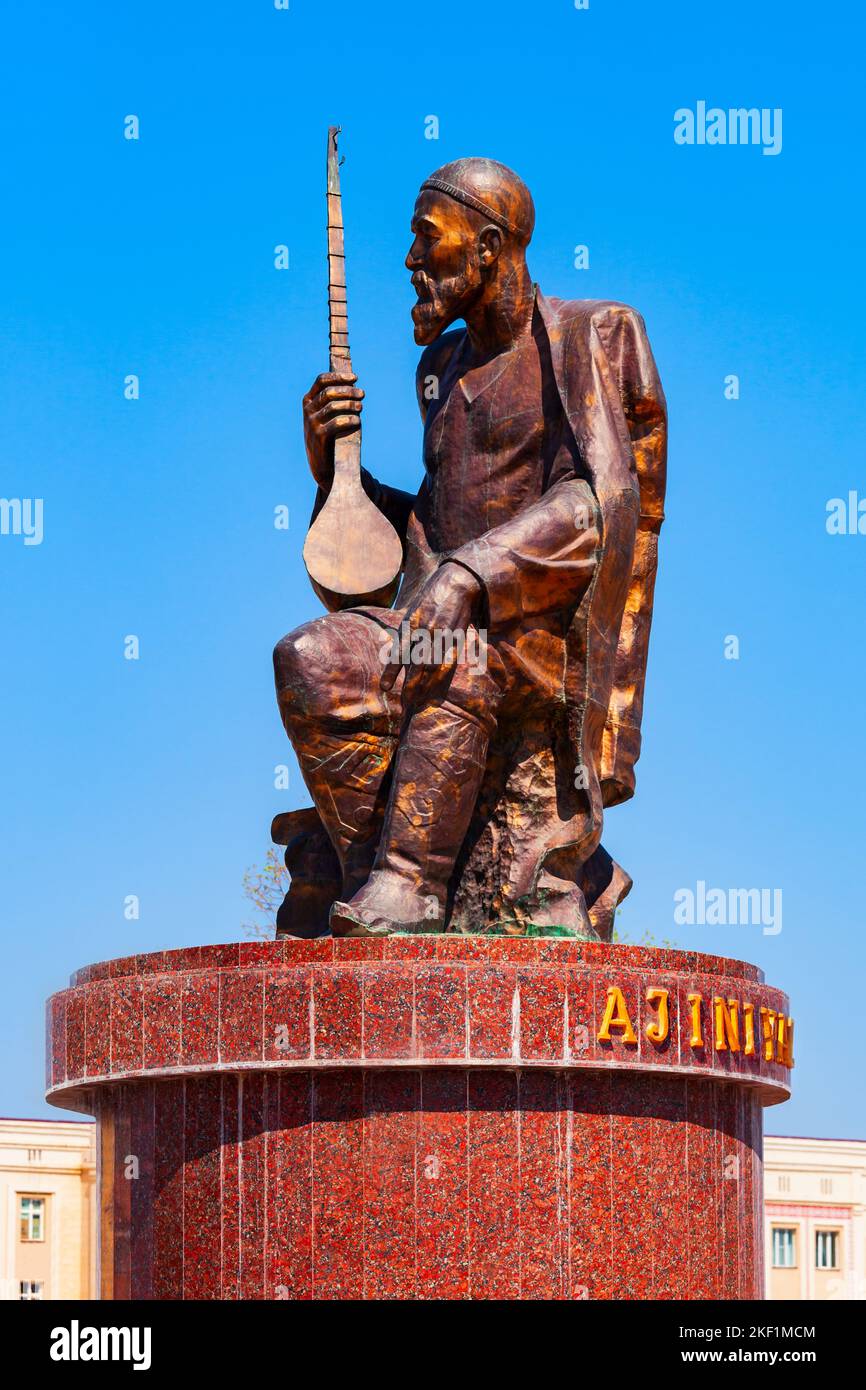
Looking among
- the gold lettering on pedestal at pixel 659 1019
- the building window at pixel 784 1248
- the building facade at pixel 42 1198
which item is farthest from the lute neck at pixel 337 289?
the building window at pixel 784 1248

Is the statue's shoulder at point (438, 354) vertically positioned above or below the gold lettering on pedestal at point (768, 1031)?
above

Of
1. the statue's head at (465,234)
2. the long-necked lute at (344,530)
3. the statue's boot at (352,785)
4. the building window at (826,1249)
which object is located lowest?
the building window at (826,1249)

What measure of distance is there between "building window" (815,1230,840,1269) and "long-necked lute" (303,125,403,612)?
37.1 metres

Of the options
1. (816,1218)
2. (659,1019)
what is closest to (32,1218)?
(816,1218)

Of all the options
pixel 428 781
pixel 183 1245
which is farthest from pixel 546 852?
pixel 183 1245

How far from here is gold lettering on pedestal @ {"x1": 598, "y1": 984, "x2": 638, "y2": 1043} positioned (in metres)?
10.5

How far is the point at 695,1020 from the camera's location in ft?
35.8

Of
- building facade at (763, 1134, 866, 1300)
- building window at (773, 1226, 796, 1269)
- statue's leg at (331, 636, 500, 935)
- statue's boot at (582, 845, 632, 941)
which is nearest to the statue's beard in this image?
statue's leg at (331, 636, 500, 935)

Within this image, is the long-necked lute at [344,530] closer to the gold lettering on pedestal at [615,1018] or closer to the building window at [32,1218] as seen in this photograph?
the gold lettering on pedestal at [615,1018]

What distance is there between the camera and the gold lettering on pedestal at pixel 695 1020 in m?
10.9

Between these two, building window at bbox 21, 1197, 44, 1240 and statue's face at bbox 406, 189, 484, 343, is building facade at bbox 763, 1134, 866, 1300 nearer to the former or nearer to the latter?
building window at bbox 21, 1197, 44, 1240

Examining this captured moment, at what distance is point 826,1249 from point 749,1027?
3792 cm

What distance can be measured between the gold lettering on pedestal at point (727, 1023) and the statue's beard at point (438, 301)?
3364 mm
